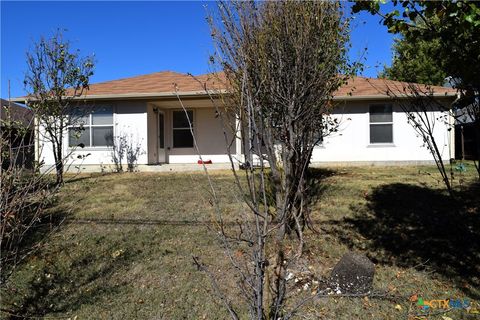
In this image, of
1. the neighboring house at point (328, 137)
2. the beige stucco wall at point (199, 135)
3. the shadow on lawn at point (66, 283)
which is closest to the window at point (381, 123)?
the neighboring house at point (328, 137)

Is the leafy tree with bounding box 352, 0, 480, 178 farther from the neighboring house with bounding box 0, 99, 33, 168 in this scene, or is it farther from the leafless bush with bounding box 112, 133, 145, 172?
the leafless bush with bounding box 112, 133, 145, 172

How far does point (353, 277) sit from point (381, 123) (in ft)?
34.8

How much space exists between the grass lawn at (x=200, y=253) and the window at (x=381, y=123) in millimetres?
5375

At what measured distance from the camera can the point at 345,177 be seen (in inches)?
432

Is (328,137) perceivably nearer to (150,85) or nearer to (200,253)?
(150,85)

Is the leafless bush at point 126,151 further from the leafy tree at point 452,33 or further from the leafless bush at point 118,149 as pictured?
the leafy tree at point 452,33

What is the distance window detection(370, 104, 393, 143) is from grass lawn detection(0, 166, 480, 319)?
5.38 metres

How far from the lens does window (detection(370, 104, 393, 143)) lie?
14508 millimetres

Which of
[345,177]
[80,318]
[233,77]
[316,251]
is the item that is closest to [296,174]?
[316,251]

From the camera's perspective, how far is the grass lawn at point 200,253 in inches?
191

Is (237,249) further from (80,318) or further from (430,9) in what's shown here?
(430,9)

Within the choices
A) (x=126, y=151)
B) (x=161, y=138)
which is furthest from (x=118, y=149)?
(x=161, y=138)

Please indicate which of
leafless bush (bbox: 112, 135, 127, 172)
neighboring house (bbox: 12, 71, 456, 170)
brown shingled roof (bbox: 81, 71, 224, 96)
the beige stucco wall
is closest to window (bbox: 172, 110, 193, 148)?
the beige stucco wall

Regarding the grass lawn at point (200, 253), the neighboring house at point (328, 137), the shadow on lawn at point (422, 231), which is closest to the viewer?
the grass lawn at point (200, 253)
